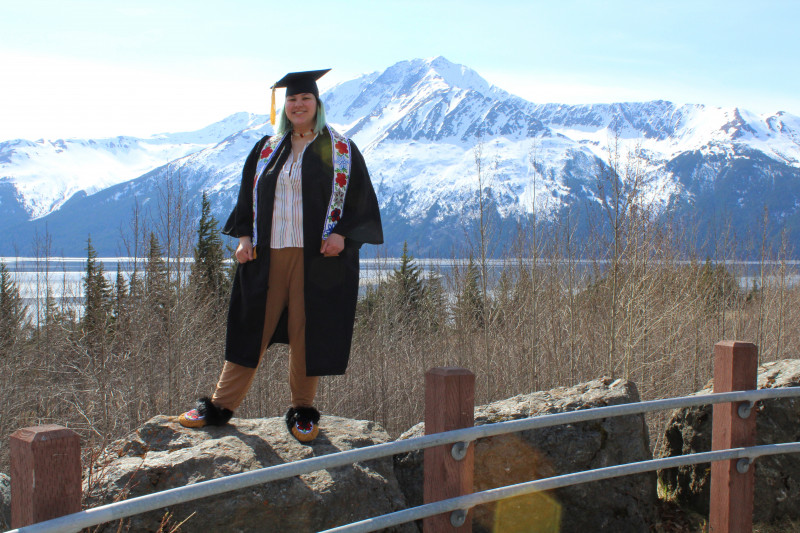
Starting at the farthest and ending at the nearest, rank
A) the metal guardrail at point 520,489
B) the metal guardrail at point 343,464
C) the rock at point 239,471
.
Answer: the rock at point 239,471 → the metal guardrail at point 520,489 → the metal guardrail at point 343,464

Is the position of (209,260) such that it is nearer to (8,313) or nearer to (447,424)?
(8,313)

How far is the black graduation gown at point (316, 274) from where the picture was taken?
3.02m

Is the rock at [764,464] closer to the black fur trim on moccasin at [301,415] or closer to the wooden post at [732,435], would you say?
the wooden post at [732,435]

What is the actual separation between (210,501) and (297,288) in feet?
3.13

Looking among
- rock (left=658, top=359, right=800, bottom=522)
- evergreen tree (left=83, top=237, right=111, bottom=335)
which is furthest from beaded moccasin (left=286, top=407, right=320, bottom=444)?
evergreen tree (left=83, top=237, right=111, bottom=335)

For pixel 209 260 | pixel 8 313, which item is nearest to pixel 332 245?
pixel 209 260

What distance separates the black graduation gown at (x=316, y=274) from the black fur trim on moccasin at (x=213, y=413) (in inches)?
10.5

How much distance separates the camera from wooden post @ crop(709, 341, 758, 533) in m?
2.78

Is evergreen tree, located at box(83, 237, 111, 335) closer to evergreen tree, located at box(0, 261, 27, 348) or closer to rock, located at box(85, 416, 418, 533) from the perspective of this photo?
evergreen tree, located at box(0, 261, 27, 348)

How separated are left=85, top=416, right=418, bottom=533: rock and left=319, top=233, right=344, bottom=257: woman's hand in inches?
34.6

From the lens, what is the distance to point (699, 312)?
13.1 m

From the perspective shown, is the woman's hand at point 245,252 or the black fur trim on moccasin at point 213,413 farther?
the black fur trim on moccasin at point 213,413

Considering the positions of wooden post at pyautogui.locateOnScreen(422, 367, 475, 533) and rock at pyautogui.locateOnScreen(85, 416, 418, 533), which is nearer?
wooden post at pyautogui.locateOnScreen(422, 367, 475, 533)

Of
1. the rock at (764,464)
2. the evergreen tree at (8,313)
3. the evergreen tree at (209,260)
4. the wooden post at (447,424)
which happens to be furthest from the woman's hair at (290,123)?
the evergreen tree at (8,313)
